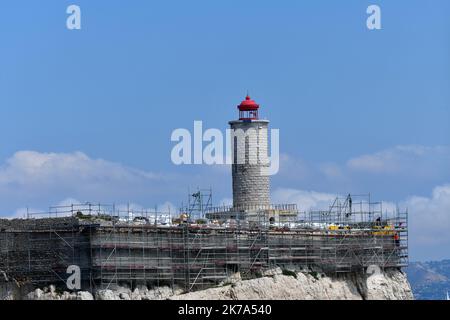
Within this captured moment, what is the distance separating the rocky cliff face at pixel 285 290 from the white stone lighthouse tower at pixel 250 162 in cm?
852

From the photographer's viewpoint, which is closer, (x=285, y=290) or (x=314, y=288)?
(x=285, y=290)

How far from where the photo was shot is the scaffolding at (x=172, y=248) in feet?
250

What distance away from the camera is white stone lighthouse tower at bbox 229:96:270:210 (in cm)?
9700

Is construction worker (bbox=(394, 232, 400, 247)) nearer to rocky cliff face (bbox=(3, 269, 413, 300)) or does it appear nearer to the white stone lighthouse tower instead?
rocky cliff face (bbox=(3, 269, 413, 300))

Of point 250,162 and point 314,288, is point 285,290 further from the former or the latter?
point 250,162

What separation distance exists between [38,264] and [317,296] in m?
20.5

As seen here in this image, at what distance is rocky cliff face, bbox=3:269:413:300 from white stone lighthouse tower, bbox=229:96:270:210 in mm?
8523

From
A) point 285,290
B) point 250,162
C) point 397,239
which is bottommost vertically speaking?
point 285,290

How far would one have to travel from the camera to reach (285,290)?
86438 mm

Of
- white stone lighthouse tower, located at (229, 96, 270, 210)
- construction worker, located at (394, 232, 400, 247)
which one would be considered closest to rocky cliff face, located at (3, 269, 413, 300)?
construction worker, located at (394, 232, 400, 247)

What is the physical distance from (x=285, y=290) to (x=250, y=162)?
13274mm

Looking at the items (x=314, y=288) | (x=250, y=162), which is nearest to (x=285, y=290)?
(x=314, y=288)
